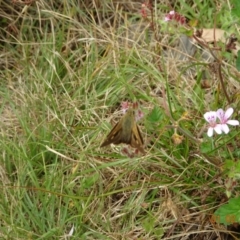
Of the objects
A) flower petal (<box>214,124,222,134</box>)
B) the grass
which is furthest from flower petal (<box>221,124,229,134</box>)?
the grass

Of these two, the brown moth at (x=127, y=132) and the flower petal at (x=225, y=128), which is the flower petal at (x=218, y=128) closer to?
the flower petal at (x=225, y=128)

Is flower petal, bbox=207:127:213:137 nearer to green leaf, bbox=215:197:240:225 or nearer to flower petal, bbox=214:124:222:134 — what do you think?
flower petal, bbox=214:124:222:134

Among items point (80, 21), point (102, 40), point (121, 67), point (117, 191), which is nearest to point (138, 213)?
point (117, 191)

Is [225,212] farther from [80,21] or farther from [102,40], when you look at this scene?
[80,21]

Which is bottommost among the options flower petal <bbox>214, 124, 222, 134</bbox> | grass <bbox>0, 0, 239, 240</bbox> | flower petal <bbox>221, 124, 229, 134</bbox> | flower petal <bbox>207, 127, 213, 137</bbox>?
grass <bbox>0, 0, 239, 240</bbox>

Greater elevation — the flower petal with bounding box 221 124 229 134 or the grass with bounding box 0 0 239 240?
the flower petal with bounding box 221 124 229 134

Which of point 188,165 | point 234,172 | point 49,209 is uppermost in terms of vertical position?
point 234,172

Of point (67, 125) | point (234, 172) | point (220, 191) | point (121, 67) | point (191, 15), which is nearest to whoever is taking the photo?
point (234, 172)

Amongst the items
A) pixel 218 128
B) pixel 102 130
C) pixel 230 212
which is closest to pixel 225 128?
pixel 218 128
